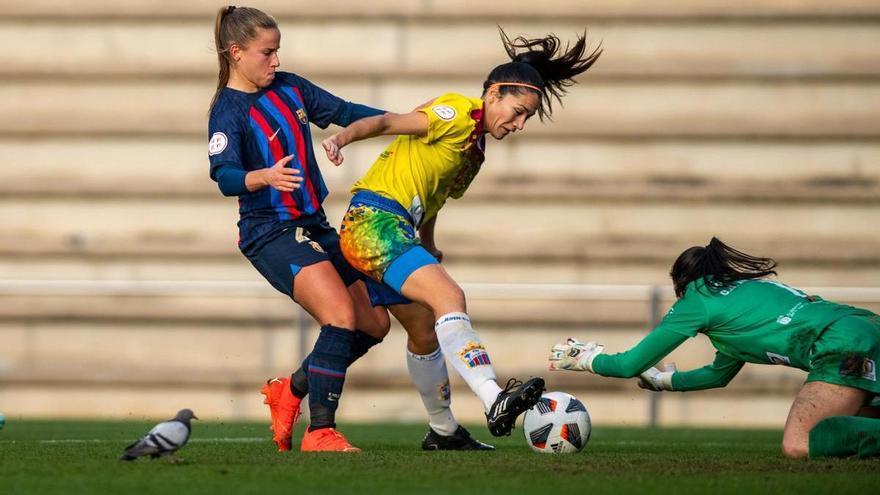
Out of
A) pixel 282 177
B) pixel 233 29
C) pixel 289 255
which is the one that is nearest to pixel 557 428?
pixel 289 255

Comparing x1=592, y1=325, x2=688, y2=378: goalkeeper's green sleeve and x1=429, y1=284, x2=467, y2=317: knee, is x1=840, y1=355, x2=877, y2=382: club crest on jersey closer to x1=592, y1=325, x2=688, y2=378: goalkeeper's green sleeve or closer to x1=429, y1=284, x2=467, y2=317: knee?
x1=592, y1=325, x2=688, y2=378: goalkeeper's green sleeve

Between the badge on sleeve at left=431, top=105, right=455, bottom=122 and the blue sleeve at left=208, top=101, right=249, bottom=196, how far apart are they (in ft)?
Answer: 2.33

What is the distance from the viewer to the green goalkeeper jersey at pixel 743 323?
540cm

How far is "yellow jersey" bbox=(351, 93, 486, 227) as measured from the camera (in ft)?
18.3

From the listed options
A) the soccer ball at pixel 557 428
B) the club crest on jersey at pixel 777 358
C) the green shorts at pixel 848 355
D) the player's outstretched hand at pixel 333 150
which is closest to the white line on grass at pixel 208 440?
the soccer ball at pixel 557 428

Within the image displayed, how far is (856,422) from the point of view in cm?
512

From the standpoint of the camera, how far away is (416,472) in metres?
4.65

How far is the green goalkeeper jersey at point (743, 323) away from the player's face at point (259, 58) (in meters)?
1.62

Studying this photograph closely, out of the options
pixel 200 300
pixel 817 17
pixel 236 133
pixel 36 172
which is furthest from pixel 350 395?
pixel 236 133

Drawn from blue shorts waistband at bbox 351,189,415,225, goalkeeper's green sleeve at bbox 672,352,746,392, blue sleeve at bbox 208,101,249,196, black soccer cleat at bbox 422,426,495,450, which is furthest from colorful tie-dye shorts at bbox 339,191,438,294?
goalkeeper's green sleeve at bbox 672,352,746,392

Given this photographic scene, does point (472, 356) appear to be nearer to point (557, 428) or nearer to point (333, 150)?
point (557, 428)

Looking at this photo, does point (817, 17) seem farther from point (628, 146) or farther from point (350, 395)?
point (350, 395)

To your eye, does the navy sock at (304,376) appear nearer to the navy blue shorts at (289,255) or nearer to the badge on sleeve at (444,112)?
the navy blue shorts at (289,255)

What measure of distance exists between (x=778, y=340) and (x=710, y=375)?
0.45 metres
